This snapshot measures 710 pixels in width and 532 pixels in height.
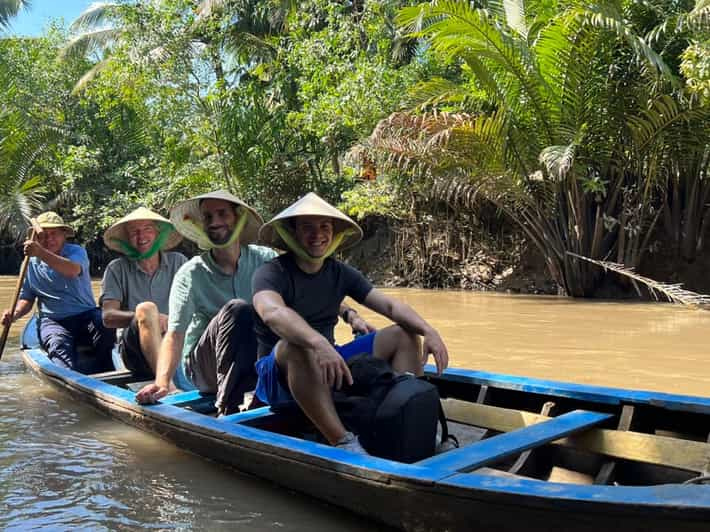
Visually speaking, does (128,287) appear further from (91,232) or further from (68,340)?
(91,232)

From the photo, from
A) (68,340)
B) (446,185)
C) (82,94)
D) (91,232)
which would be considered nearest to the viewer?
(68,340)

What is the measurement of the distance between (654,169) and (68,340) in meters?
8.64

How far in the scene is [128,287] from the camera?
5000 mm

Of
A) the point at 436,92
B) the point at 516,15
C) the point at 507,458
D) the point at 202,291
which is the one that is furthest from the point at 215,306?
the point at 516,15

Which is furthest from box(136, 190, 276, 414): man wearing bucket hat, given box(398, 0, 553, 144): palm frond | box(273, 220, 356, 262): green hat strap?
box(398, 0, 553, 144): palm frond

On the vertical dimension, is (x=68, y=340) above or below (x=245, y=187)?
below

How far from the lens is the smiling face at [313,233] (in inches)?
132

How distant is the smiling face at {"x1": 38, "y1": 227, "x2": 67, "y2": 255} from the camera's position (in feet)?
17.7

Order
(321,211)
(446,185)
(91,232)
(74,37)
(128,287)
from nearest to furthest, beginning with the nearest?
1. (321,211)
2. (128,287)
3. (446,185)
4. (91,232)
5. (74,37)

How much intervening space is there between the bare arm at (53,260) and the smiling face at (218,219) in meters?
1.78

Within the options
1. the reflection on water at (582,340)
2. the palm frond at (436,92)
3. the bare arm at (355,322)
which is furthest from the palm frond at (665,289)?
the bare arm at (355,322)

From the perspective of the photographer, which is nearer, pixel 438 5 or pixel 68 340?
pixel 68 340

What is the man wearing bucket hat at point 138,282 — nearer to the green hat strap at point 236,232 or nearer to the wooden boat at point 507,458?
the wooden boat at point 507,458

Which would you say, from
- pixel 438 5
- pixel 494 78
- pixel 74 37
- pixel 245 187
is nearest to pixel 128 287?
pixel 438 5
